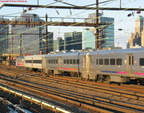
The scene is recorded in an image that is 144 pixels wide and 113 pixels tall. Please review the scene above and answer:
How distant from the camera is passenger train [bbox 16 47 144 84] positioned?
64.9ft

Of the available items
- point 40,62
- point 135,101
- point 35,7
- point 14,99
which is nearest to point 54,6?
point 35,7

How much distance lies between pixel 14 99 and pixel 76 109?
5.01 metres

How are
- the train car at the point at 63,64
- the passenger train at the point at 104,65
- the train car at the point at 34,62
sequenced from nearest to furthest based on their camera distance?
1. the passenger train at the point at 104,65
2. the train car at the point at 63,64
3. the train car at the point at 34,62

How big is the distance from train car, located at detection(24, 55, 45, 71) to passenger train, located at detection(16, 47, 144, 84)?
4.97 m

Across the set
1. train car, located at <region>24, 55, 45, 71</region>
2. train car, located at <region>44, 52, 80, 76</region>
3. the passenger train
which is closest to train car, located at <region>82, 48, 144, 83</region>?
the passenger train

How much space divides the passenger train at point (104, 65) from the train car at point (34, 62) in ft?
16.3

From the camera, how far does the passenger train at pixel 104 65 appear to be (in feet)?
64.9

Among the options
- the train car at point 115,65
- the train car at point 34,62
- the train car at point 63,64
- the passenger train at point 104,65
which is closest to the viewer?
the train car at point 115,65

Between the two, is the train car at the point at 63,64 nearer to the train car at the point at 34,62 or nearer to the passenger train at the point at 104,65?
the passenger train at the point at 104,65

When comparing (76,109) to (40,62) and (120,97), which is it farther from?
(40,62)

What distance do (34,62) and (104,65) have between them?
24.8 metres

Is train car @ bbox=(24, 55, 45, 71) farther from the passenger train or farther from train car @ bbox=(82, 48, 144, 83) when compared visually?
train car @ bbox=(82, 48, 144, 83)

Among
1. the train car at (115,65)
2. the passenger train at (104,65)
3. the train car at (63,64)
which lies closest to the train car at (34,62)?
the train car at (63,64)

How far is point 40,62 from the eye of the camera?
42062 mm
